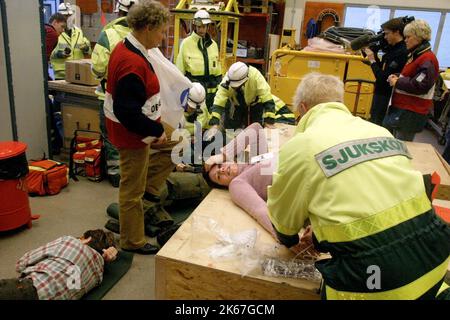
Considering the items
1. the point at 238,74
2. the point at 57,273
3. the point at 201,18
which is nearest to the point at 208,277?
the point at 57,273

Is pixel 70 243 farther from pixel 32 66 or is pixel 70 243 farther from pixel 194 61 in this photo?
pixel 194 61

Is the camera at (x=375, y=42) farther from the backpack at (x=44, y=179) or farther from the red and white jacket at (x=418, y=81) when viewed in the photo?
the backpack at (x=44, y=179)

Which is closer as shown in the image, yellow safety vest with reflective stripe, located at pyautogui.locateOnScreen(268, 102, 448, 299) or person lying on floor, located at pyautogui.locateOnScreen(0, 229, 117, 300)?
yellow safety vest with reflective stripe, located at pyautogui.locateOnScreen(268, 102, 448, 299)

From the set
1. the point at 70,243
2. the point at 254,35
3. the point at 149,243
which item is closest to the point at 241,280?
the point at 70,243

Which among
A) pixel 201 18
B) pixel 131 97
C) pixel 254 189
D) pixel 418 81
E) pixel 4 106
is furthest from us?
pixel 201 18

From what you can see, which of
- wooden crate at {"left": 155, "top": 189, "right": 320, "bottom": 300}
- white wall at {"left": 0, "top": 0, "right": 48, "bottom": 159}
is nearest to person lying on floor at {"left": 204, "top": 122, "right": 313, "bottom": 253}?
wooden crate at {"left": 155, "top": 189, "right": 320, "bottom": 300}

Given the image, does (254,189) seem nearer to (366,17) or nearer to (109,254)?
(109,254)

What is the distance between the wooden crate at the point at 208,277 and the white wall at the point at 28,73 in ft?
8.35

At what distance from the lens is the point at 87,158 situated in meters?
3.57

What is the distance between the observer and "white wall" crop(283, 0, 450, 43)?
24.6 feet

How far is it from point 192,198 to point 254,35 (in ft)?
18.8

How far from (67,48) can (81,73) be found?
1.07m

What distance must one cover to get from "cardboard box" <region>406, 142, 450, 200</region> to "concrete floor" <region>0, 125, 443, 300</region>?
196cm

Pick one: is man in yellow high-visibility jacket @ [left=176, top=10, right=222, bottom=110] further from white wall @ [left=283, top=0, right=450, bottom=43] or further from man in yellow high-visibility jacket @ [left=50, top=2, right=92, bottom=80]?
white wall @ [left=283, top=0, right=450, bottom=43]
